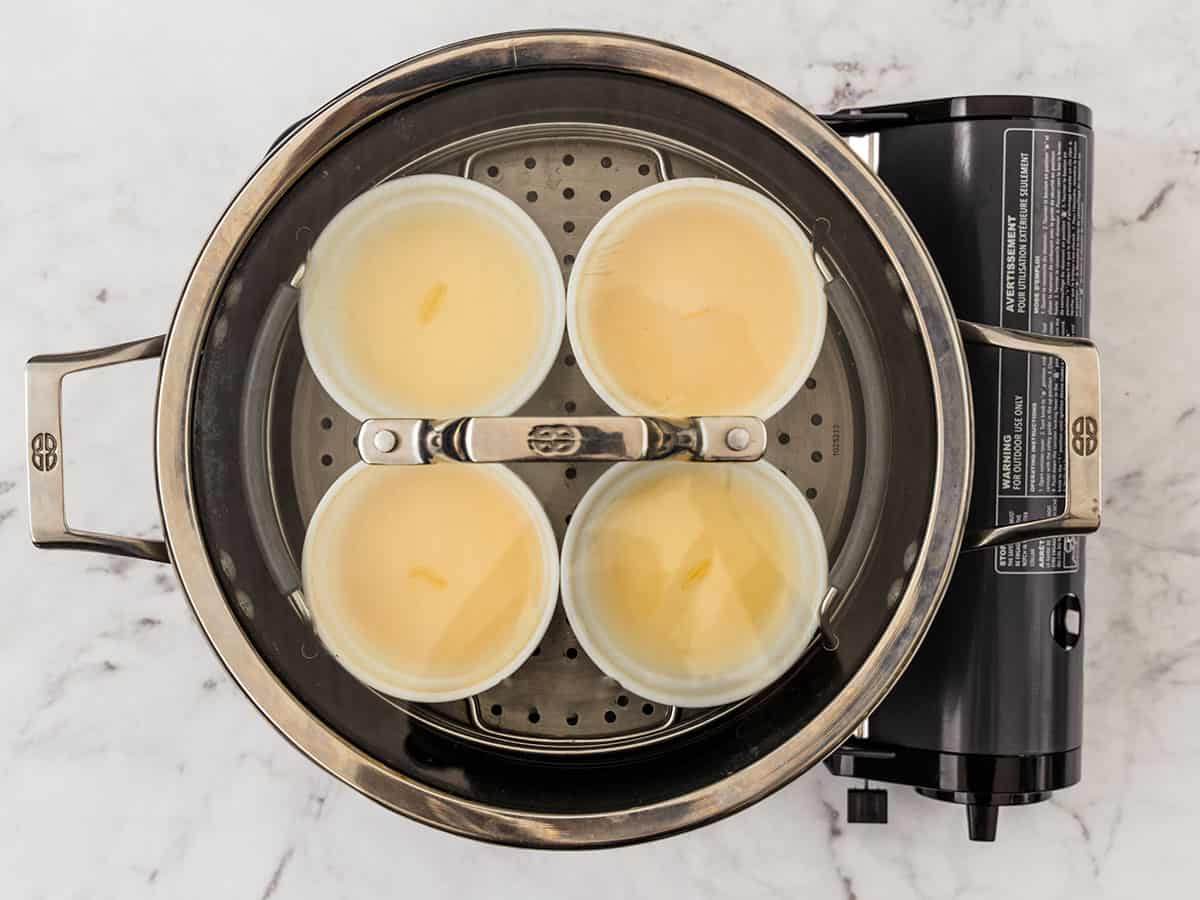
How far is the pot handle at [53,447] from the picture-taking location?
494 mm

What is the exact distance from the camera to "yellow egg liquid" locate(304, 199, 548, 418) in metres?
0.47

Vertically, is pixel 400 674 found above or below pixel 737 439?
below

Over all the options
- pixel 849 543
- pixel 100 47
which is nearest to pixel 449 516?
pixel 849 543

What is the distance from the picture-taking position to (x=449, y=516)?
0.48 meters

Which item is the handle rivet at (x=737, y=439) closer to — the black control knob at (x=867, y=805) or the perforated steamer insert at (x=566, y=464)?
the perforated steamer insert at (x=566, y=464)

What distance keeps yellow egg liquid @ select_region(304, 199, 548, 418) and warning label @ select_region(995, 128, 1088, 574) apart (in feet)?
0.87

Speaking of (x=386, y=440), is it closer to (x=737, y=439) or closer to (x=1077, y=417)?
(x=737, y=439)

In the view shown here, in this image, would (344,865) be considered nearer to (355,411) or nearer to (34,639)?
(34,639)

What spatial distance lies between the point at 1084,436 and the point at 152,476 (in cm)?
59

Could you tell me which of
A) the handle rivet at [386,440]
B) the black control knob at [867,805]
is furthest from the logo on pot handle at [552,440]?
the black control knob at [867,805]

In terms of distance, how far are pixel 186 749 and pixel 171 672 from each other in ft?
0.18

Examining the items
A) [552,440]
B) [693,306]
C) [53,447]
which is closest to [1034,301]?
[693,306]

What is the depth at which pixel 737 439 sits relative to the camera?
0.42m

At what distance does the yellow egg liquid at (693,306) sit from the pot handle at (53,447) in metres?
0.23
